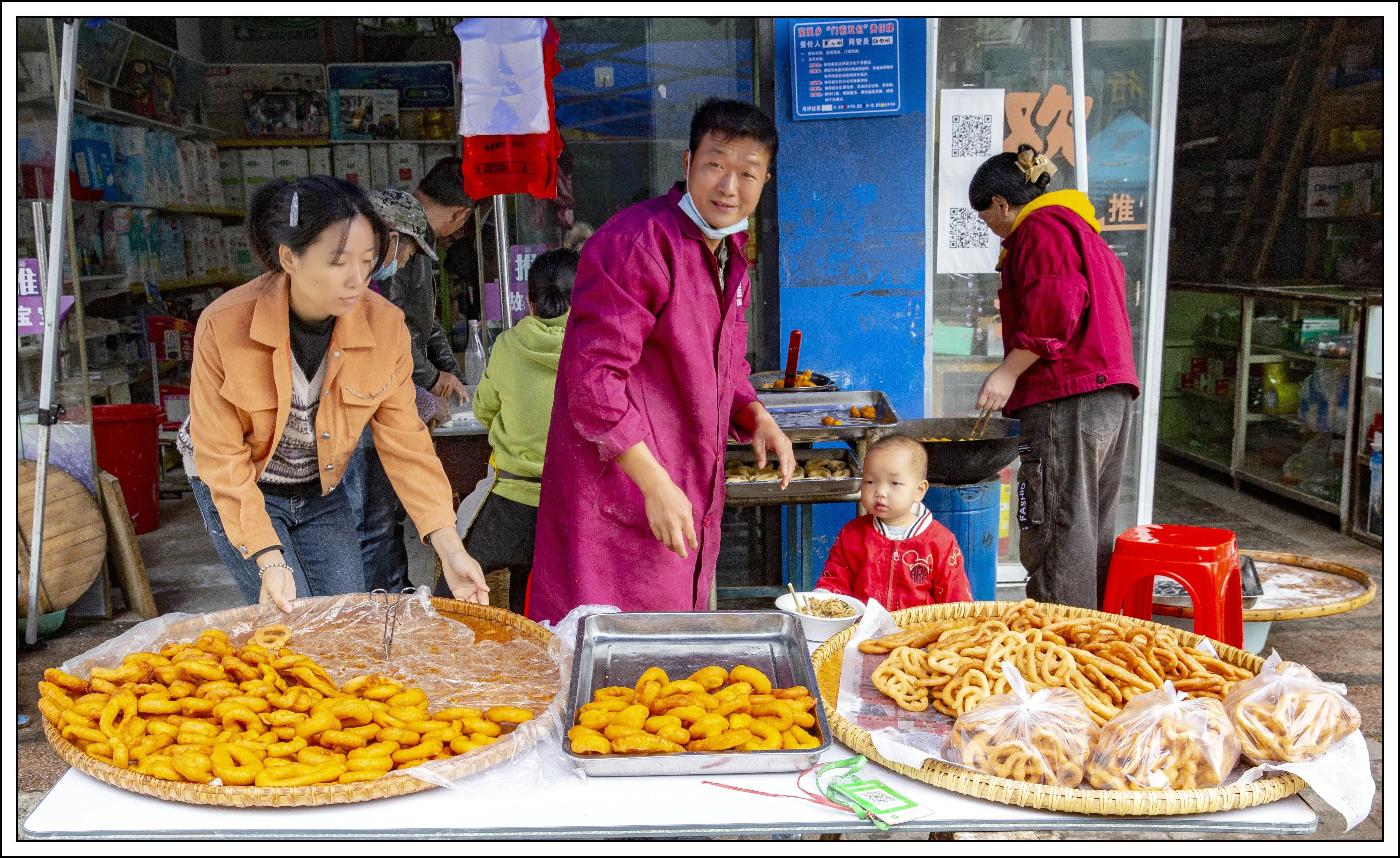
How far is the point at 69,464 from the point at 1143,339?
4.92 m

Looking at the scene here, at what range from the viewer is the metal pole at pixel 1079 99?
4324 millimetres

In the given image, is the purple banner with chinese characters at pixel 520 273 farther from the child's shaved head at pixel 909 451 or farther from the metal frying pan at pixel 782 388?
the child's shaved head at pixel 909 451

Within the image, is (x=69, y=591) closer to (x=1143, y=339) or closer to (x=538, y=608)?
(x=538, y=608)

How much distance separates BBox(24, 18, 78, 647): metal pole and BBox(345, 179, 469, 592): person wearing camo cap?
1192 mm

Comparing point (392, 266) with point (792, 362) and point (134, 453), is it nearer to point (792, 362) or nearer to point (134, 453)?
point (792, 362)

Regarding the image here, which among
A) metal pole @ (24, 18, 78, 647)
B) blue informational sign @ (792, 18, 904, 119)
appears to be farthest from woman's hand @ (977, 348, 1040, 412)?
metal pole @ (24, 18, 78, 647)

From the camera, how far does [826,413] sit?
160 inches

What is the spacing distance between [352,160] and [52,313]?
3.65m

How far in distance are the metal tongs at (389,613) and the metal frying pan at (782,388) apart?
2.15 metres

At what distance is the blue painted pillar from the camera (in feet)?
14.2

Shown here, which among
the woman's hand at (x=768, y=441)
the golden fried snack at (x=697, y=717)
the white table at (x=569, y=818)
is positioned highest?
the woman's hand at (x=768, y=441)

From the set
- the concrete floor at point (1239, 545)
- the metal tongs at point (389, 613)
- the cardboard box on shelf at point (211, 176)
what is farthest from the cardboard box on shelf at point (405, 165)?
the metal tongs at point (389, 613)

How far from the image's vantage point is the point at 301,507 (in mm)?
2580

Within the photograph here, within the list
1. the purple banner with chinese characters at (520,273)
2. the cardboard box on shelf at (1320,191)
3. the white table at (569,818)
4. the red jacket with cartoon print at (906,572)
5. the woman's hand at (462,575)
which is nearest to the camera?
the white table at (569,818)
